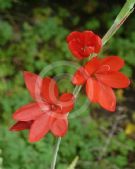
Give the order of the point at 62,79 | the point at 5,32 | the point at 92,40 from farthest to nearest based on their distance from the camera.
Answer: the point at 5,32 < the point at 62,79 < the point at 92,40

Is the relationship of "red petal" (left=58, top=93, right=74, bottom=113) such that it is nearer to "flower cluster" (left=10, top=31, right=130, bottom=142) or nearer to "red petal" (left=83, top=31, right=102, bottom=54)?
"flower cluster" (left=10, top=31, right=130, bottom=142)

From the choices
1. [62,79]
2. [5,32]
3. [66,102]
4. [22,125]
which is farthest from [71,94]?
[5,32]

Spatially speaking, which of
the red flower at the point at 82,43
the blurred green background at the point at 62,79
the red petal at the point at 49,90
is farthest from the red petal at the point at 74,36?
the blurred green background at the point at 62,79

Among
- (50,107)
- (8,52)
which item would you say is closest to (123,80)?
(50,107)

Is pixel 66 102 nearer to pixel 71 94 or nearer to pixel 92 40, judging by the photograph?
pixel 71 94

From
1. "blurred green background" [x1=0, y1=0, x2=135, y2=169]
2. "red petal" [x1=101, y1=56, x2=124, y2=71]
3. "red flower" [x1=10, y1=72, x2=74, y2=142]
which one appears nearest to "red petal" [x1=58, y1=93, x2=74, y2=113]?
"red flower" [x1=10, y1=72, x2=74, y2=142]

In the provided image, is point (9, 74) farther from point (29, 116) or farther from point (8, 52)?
point (29, 116)
